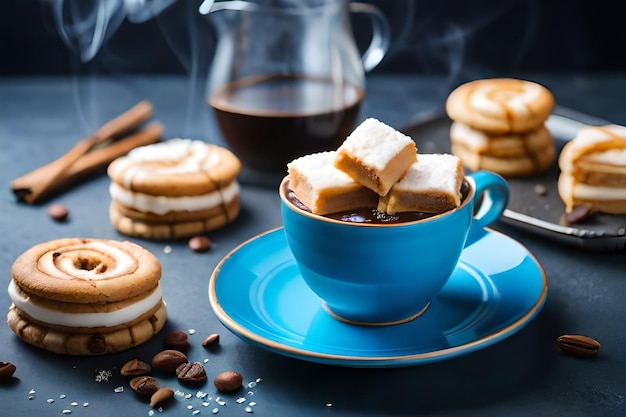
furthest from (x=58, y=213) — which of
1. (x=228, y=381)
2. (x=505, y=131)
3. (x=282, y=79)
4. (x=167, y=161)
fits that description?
(x=505, y=131)

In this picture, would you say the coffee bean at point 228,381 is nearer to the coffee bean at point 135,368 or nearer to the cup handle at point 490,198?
the coffee bean at point 135,368

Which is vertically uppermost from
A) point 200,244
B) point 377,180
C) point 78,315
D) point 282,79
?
point 377,180

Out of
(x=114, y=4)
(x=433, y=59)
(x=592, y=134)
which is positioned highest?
(x=114, y=4)

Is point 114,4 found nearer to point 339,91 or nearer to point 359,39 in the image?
point 339,91

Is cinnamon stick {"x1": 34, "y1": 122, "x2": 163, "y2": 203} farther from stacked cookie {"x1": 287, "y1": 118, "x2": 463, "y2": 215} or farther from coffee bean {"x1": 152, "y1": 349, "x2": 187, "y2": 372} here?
stacked cookie {"x1": 287, "y1": 118, "x2": 463, "y2": 215}

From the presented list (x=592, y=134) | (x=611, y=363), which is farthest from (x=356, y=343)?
(x=592, y=134)

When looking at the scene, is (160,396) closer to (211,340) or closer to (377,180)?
(211,340)

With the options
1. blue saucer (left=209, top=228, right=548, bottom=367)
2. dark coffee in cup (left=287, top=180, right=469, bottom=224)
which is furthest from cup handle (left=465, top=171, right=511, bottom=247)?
dark coffee in cup (left=287, top=180, right=469, bottom=224)
